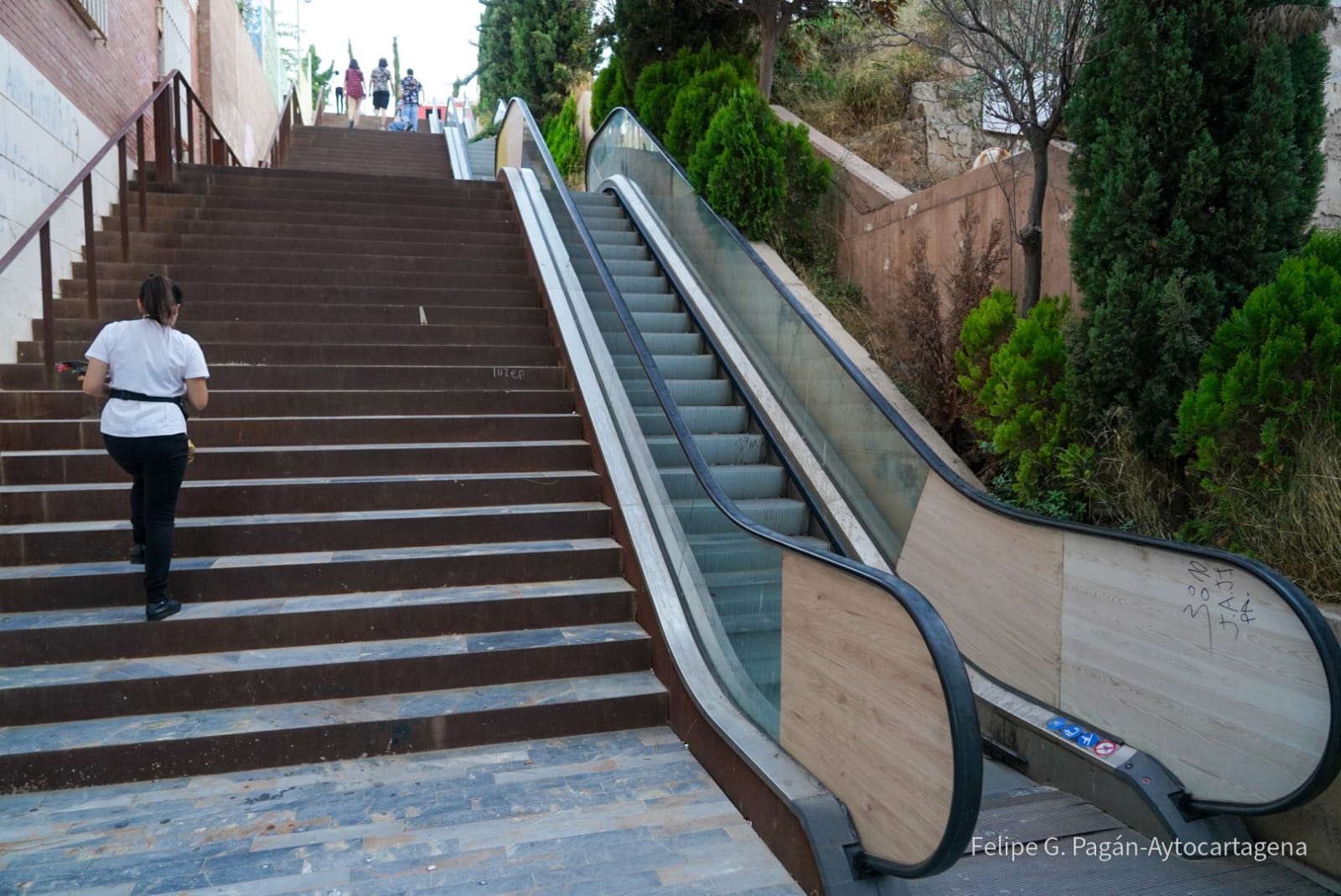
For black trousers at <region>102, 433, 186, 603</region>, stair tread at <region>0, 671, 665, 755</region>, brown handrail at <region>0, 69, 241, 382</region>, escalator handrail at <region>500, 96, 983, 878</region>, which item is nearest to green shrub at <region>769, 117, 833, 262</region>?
brown handrail at <region>0, 69, 241, 382</region>

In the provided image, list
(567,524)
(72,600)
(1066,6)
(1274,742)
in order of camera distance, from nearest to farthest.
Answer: (1274,742), (72,600), (567,524), (1066,6)

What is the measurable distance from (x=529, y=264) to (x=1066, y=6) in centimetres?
458

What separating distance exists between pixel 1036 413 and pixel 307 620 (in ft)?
12.0

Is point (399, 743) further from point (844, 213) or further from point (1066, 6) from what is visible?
point (844, 213)

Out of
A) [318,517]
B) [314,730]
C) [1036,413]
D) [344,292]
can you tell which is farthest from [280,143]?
[1036,413]

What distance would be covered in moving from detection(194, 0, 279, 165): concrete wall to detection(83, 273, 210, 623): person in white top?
1093cm

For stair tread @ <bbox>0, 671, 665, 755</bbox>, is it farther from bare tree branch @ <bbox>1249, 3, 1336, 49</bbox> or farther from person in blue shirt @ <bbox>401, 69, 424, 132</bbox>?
person in blue shirt @ <bbox>401, 69, 424, 132</bbox>

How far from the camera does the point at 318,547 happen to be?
15.3ft

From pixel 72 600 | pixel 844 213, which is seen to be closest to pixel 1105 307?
pixel 844 213

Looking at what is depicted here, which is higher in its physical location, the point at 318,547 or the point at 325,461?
the point at 325,461

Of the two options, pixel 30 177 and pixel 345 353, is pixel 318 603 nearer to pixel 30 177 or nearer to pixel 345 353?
pixel 345 353

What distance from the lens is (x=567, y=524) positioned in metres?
4.97

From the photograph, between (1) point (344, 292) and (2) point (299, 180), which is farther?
(2) point (299, 180)

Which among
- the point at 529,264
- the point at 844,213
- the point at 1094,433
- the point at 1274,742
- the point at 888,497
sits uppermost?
the point at 844,213
